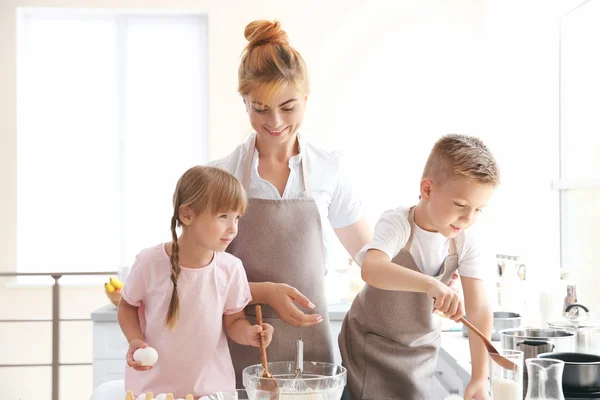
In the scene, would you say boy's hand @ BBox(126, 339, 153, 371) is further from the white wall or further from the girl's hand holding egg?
the white wall

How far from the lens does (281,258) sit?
1553mm

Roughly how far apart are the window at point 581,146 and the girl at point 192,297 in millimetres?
1890

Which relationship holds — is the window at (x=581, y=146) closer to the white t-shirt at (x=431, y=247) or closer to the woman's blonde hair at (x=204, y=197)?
the white t-shirt at (x=431, y=247)

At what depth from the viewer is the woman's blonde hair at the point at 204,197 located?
56.1 inches

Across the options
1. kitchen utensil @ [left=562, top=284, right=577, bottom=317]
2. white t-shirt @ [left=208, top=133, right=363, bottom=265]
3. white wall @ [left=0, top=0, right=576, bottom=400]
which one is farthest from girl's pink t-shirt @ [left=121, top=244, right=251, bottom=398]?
white wall @ [left=0, top=0, right=576, bottom=400]

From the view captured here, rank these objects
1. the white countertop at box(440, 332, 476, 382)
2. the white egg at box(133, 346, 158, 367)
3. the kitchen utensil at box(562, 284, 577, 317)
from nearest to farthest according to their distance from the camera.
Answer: the white egg at box(133, 346, 158, 367), the white countertop at box(440, 332, 476, 382), the kitchen utensil at box(562, 284, 577, 317)

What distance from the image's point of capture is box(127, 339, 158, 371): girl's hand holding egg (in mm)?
1321

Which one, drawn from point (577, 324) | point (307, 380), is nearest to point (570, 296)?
point (577, 324)

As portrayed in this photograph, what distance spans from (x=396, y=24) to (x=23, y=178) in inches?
102

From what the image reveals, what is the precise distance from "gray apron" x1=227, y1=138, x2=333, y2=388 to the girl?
0.21 feet

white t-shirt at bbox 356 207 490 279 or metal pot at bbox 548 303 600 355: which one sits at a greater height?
white t-shirt at bbox 356 207 490 279

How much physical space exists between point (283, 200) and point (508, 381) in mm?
652

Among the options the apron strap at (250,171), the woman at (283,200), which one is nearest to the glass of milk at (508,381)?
the woman at (283,200)

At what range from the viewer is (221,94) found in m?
4.27
